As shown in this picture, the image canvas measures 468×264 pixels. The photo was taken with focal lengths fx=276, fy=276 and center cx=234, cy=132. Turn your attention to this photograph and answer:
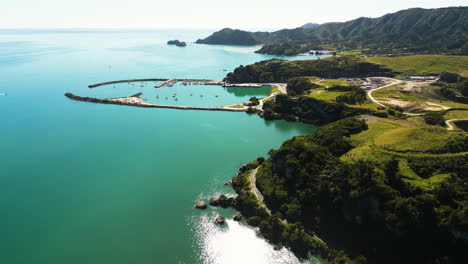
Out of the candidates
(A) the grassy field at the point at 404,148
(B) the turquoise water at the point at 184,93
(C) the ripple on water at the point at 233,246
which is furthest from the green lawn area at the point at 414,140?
(B) the turquoise water at the point at 184,93

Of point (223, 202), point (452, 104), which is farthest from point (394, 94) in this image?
point (223, 202)

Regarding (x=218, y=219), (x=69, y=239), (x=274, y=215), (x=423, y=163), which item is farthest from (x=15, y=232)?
(x=423, y=163)

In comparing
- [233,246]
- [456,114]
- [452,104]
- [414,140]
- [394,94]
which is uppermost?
[394,94]

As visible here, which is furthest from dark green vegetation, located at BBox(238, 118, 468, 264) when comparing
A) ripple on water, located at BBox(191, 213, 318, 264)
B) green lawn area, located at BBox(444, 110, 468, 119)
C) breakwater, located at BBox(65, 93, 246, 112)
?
breakwater, located at BBox(65, 93, 246, 112)

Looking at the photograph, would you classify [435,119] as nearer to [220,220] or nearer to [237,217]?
[237,217]

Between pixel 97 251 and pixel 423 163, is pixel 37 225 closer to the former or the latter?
pixel 97 251
